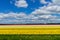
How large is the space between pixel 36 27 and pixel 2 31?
2957 mm

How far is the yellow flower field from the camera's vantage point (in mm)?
15945

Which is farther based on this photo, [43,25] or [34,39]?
[43,25]

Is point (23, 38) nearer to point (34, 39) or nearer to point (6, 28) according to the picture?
point (34, 39)

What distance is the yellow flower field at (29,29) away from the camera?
15.9m

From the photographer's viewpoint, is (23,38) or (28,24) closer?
(23,38)

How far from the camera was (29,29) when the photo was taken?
16.5 metres

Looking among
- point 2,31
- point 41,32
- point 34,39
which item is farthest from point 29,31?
point 34,39

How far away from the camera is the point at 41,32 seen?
15.9 meters

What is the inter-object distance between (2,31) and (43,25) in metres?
3.54

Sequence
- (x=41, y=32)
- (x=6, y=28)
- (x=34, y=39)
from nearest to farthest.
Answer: (x=34, y=39)
(x=41, y=32)
(x=6, y=28)

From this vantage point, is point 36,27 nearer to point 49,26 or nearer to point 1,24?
point 49,26

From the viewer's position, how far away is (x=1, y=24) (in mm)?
17922

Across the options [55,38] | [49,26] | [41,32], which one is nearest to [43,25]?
[49,26]

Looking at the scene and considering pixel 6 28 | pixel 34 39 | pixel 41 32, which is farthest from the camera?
pixel 6 28
